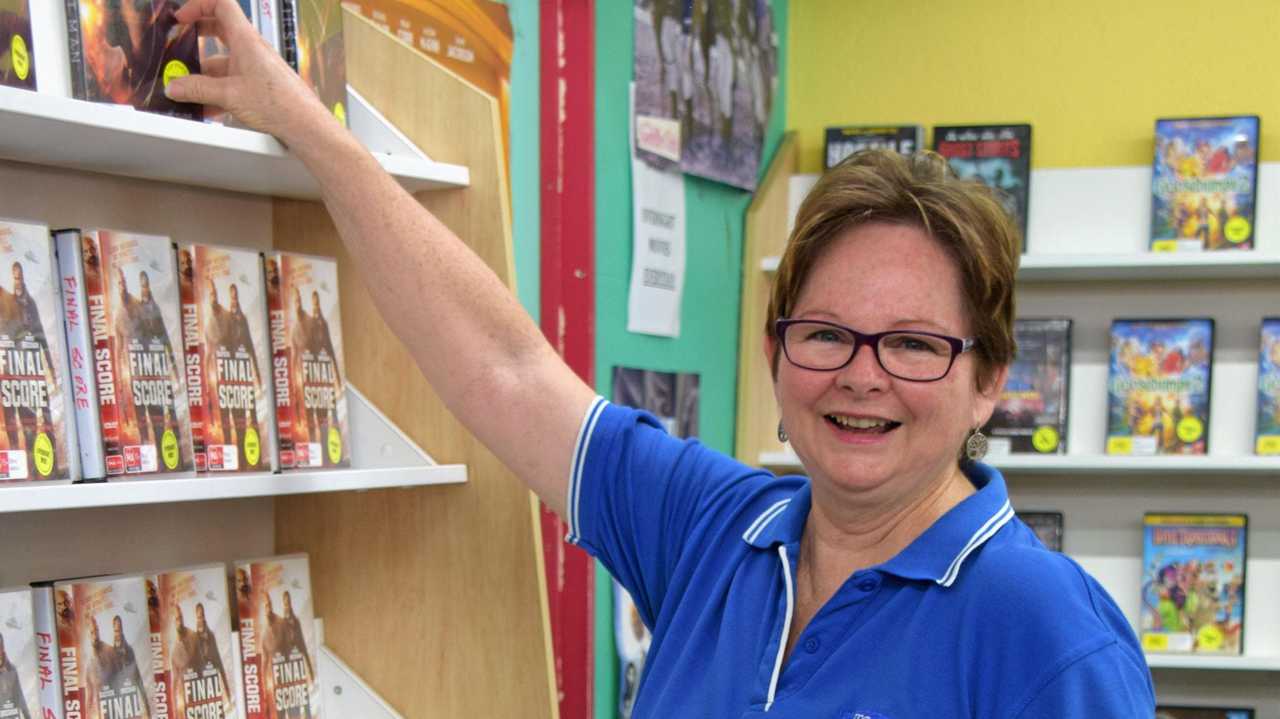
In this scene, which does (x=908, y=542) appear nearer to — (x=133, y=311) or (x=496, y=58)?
(x=133, y=311)

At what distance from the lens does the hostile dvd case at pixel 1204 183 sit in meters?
3.29

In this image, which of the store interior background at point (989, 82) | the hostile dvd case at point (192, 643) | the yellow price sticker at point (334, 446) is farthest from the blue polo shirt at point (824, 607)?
the store interior background at point (989, 82)

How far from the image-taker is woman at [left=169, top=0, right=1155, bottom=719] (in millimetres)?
1326

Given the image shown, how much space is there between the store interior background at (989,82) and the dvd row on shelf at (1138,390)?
1.24 feet

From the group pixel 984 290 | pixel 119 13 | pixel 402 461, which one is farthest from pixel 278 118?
pixel 984 290

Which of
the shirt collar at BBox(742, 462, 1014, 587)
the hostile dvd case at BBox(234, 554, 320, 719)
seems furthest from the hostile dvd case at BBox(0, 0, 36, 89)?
the shirt collar at BBox(742, 462, 1014, 587)

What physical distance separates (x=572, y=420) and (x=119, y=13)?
0.72m

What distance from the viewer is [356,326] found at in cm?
182

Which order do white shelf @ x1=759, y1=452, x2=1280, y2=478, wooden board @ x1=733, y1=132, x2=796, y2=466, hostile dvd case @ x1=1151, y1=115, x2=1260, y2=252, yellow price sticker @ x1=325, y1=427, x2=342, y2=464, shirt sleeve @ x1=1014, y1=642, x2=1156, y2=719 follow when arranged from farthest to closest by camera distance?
1. wooden board @ x1=733, y1=132, x2=796, y2=466
2. hostile dvd case @ x1=1151, y1=115, x2=1260, y2=252
3. white shelf @ x1=759, y1=452, x2=1280, y2=478
4. yellow price sticker @ x1=325, y1=427, x2=342, y2=464
5. shirt sleeve @ x1=1014, y1=642, x2=1156, y2=719

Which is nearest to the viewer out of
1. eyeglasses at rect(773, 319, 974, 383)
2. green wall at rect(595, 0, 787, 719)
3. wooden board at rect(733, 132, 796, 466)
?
eyeglasses at rect(773, 319, 974, 383)

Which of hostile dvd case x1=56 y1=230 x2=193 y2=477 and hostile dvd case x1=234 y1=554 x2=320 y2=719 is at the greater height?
hostile dvd case x1=56 y1=230 x2=193 y2=477

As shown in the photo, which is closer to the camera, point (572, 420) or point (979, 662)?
point (979, 662)

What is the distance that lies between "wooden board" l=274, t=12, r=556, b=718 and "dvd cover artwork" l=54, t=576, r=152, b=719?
402 mm

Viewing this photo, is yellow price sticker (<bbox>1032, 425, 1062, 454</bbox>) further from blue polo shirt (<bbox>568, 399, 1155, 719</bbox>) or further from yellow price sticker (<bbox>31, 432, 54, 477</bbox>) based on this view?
yellow price sticker (<bbox>31, 432, 54, 477</bbox>)
